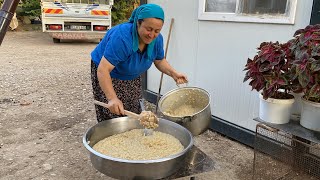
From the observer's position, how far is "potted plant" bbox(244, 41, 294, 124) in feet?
6.42

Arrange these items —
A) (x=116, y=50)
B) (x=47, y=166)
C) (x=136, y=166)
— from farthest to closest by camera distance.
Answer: (x=47, y=166) → (x=116, y=50) → (x=136, y=166)

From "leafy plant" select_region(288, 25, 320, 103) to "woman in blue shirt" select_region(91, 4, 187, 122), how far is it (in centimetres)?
85

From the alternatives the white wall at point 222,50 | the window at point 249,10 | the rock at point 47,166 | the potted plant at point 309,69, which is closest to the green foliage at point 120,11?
the white wall at point 222,50

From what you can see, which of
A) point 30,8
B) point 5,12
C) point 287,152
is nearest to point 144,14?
point 5,12

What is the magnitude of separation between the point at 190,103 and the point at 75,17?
27.1 ft

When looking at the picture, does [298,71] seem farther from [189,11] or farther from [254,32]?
[189,11]

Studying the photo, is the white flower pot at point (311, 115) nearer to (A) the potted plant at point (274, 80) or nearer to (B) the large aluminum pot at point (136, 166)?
(A) the potted plant at point (274, 80)

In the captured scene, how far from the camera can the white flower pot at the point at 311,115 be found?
1.90 m

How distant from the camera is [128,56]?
1995 millimetres

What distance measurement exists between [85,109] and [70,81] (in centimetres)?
174

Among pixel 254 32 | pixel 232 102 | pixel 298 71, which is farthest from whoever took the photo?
pixel 232 102

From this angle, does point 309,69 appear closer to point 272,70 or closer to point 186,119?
point 272,70

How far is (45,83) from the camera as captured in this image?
222 inches

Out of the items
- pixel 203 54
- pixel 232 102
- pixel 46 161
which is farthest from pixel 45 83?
pixel 232 102
